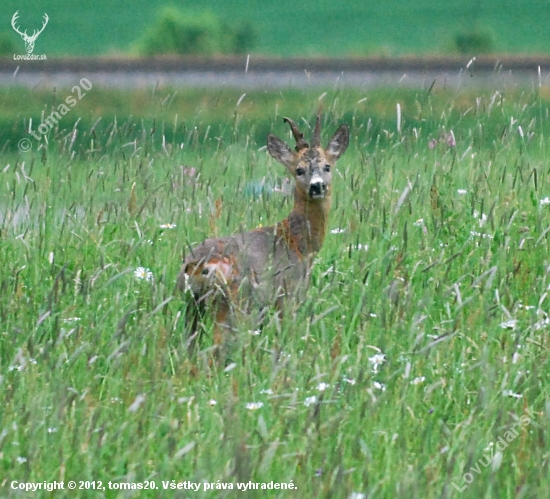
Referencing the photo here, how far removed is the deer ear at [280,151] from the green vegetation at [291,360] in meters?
0.35

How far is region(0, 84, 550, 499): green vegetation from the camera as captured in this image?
3170 millimetres

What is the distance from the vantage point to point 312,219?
5656 mm

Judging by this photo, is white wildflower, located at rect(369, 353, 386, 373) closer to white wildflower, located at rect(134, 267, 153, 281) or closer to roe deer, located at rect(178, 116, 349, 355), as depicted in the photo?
roe deer, located at rect(178, 116, 349, 355)

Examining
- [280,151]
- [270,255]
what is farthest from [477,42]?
[270,255]

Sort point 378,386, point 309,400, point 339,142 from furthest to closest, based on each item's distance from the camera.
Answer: point 339,142
point 378,386
point 309,400

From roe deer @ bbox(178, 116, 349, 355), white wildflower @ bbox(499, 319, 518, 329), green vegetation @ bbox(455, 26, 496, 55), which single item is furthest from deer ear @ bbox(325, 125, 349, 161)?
green vegetation @ bbox(455, 26, 496, 55)

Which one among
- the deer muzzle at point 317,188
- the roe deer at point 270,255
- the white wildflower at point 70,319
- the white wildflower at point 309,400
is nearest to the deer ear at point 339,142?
the roe deer at point 270,255

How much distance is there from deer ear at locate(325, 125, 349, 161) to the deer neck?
41cm

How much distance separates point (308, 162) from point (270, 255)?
1.08 metres

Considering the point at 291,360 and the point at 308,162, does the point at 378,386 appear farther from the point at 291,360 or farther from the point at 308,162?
the point at 308,162

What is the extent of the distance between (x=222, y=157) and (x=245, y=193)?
0.41 metres

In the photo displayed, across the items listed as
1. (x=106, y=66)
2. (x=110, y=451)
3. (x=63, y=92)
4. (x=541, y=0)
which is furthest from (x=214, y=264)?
(x=541, y=0)

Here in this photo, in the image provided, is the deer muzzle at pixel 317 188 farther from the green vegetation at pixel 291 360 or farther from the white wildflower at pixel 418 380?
the white wildflower at pixel 418 380

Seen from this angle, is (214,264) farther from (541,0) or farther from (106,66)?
(541,0)
